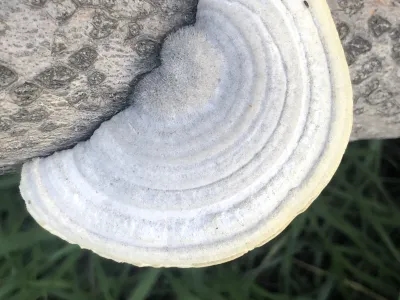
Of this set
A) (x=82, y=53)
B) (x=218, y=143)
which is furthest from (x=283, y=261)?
(x=82, y=53)

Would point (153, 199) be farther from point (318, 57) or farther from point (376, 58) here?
point (376, 58)

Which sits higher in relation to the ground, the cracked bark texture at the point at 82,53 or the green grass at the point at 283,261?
the cracked bark texture at the point at 82,53

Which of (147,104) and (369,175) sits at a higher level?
(147,104)

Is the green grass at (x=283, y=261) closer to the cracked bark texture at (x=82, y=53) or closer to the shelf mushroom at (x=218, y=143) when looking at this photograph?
the cracked bark texture at (x=82, y=53)

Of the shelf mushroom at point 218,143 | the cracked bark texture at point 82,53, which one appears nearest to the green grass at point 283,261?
the cracked bark texture at point 82,53

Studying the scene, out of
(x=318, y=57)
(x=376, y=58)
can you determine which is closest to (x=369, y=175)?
(x=376, y=58)

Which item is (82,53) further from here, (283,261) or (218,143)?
(283,261)
